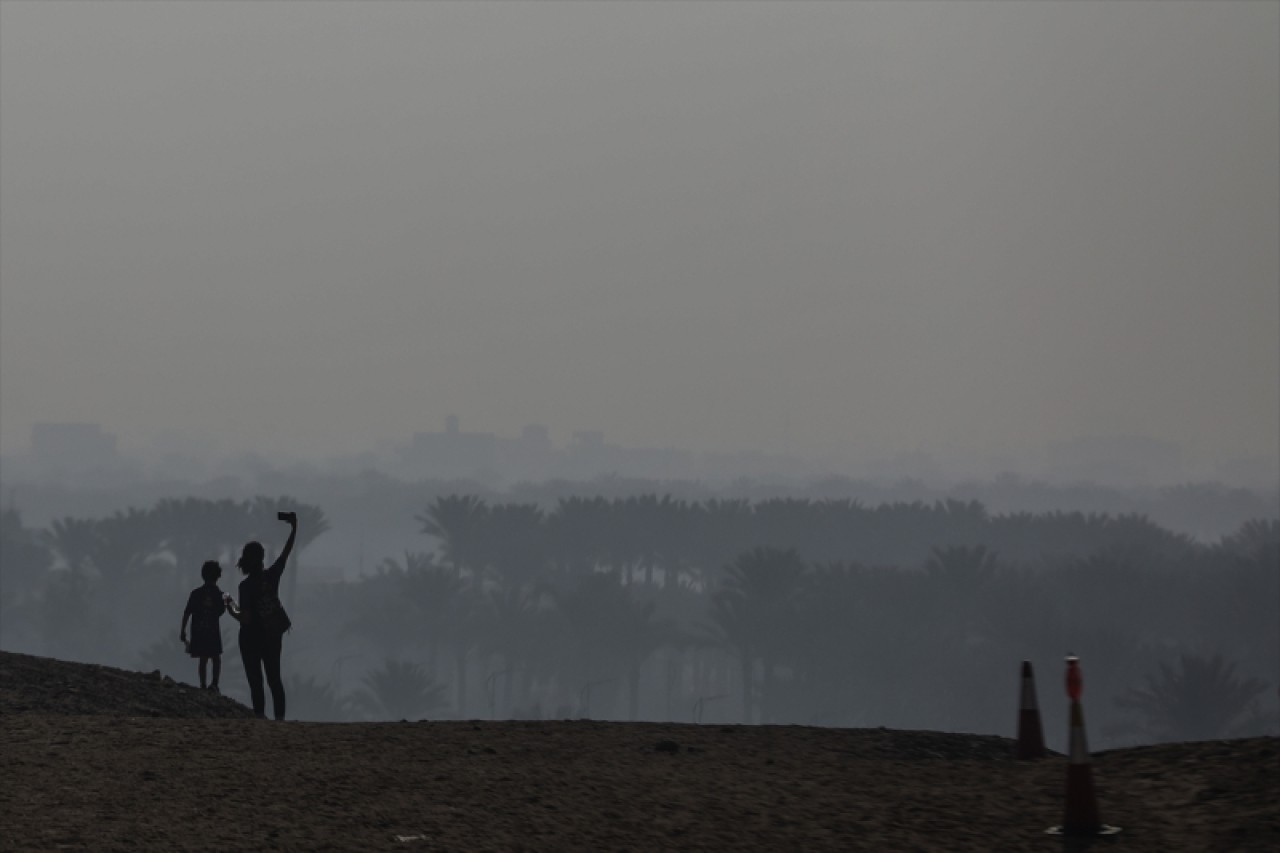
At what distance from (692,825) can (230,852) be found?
8.36 ft

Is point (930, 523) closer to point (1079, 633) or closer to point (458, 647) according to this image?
point (458, 647)

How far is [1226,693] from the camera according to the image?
86.9 metres

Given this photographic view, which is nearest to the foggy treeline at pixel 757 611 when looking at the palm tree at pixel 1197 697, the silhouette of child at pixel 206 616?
the palm tree at pixel 1197 697

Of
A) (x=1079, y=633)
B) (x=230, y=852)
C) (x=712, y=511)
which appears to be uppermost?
(x=712, y=511)

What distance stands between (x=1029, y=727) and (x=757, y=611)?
391ft

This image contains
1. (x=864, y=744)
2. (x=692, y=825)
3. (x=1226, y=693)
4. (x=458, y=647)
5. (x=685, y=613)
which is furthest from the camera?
(x=685, y=613)

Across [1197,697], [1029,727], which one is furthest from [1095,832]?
[1197,697]

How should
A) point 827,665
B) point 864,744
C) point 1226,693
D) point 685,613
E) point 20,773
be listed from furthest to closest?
point 685,613 → point 827,665 → point 1226,693 → point 864,744 → point 20,773

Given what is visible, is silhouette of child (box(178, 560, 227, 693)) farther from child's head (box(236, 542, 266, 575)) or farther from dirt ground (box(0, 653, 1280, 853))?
dirt ground (box(0, 653, 1280, 853))

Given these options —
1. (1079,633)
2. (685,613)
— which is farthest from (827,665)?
(685,613)

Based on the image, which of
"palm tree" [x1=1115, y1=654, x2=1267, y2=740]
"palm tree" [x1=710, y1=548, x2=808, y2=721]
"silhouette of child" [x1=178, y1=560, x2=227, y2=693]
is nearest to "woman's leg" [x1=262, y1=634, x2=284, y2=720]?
"silhouette of child" [x1=178, y1=560, x2=227, y2=693]

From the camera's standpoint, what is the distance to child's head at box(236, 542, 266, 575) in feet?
50.5

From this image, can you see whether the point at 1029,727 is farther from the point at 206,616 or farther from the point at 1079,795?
the point at 206,616

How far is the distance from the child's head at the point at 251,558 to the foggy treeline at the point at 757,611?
7613cm
